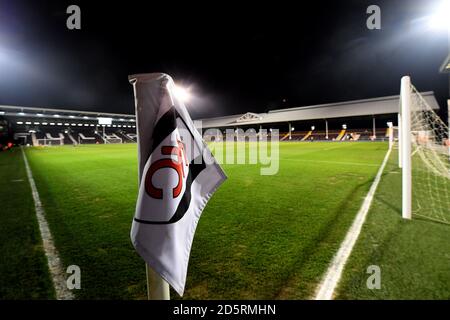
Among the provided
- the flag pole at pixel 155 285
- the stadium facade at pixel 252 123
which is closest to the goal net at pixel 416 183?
the flag pole at pixel 155 285

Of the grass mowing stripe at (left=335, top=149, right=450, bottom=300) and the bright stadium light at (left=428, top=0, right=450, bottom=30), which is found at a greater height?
the bright stadium light at (left=428, top=0, right=450, bottom=30)

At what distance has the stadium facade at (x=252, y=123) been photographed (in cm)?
3847

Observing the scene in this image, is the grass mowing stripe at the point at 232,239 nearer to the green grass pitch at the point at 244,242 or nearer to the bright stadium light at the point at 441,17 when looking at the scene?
the green grass pitch at the point at 244,242

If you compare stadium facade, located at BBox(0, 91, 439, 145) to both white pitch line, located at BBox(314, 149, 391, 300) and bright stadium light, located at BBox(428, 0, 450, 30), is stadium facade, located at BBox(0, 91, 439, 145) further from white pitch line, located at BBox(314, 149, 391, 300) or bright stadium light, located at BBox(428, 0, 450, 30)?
white pitch line, located at BBox(314, 149, 391, 300)

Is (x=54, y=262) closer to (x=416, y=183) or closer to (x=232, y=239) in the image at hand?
(x=232, y=239)

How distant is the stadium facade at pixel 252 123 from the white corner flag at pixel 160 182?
38850mm

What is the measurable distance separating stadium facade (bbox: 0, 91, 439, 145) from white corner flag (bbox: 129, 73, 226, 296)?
38.9 metres

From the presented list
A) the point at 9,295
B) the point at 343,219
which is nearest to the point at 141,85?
the point at 9,295

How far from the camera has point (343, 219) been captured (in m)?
3.91

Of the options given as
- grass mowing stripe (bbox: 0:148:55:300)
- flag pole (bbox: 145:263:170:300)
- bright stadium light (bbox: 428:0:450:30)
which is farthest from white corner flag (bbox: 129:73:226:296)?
bright stadium light (bbox: 428:0:450:30)

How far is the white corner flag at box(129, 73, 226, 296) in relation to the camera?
1264 mm
